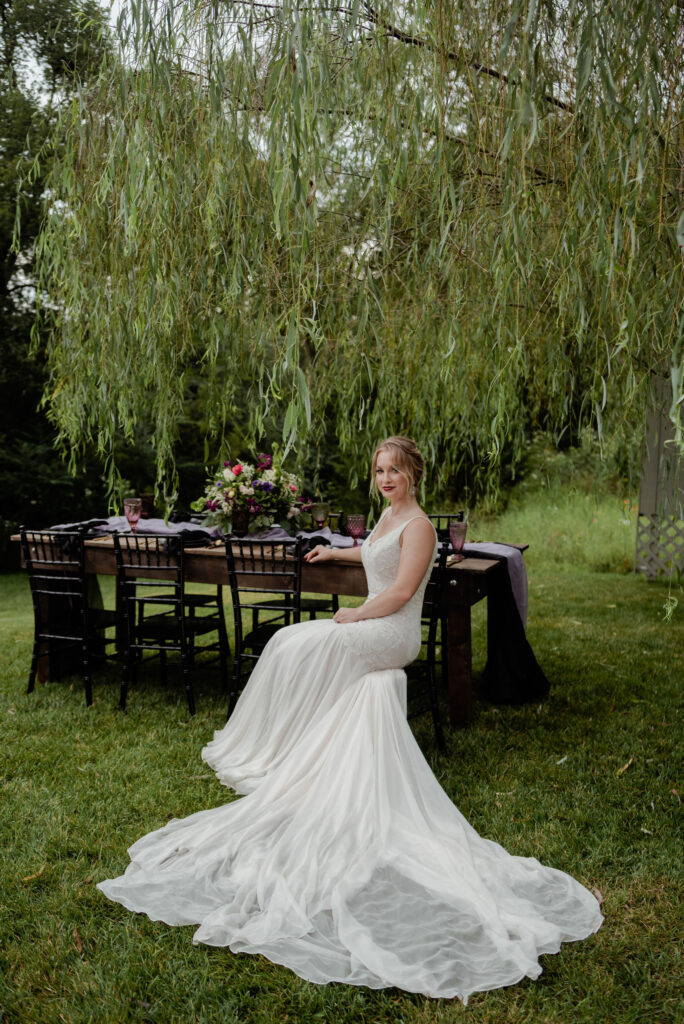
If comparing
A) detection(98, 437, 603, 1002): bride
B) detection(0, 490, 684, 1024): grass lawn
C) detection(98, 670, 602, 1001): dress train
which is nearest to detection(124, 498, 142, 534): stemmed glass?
detection(0, 490, 684, 1024): grass lawn

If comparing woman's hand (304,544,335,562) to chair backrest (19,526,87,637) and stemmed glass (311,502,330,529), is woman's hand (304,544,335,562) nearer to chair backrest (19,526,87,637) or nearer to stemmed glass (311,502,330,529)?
stemmed glass (311,502,330,529)

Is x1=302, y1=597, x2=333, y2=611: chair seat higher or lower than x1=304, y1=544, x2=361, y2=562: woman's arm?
lower

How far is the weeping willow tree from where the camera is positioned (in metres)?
2.44

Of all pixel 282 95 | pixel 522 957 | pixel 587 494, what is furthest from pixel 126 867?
pixel 587 494

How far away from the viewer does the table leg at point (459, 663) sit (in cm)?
391

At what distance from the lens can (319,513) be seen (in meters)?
4.49

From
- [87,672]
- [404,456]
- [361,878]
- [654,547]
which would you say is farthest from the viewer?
[654,547]

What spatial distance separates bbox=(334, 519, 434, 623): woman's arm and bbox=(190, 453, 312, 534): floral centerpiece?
1.23 metres

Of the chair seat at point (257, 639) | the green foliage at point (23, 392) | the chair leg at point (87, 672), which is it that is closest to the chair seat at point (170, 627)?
the chair leg at point (87, 672)

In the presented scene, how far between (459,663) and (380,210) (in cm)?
211

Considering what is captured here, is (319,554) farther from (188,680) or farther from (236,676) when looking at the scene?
(188,680)

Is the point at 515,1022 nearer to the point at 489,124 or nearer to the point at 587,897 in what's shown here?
the point at 587,897

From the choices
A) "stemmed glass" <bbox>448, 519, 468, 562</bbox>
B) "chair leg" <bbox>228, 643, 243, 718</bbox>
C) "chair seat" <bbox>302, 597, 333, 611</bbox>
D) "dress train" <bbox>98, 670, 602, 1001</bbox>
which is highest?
"stemmed glass" <bbox>448, 519, 468, 562</bbox>

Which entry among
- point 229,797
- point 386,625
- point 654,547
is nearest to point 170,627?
point 229,797
